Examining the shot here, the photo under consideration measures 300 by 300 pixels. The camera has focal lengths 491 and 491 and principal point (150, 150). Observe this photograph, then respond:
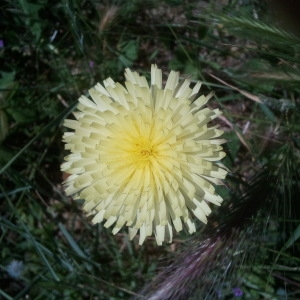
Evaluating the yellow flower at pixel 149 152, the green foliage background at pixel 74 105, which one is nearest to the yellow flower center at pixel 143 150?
the yellow flower at pixel 149 152

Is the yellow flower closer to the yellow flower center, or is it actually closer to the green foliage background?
the yellow flower center

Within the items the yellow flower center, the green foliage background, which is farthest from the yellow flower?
the green foliage background

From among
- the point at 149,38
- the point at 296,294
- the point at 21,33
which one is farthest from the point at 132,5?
the point at 296,294

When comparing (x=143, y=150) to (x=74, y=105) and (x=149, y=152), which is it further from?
(x=74, y=105)

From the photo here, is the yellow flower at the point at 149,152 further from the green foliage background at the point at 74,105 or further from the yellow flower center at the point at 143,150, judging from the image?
the green foliage background at the point at 74,105

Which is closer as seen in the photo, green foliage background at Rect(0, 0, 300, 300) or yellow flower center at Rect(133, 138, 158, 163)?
yellow flower center at Rect(133, 138, 158, 163)
